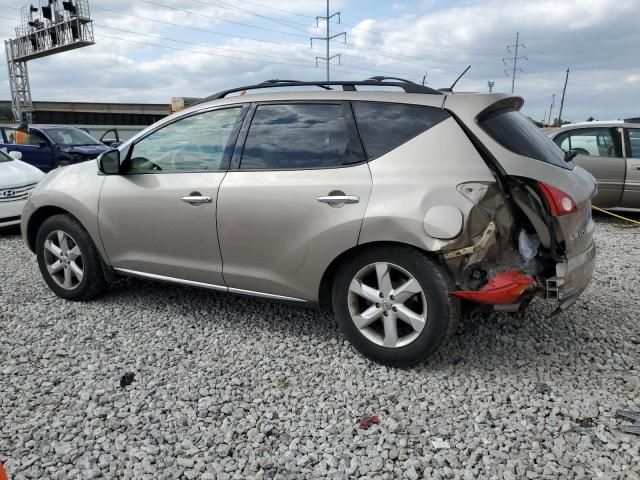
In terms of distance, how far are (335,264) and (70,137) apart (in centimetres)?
1371

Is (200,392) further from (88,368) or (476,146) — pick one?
(476,146)

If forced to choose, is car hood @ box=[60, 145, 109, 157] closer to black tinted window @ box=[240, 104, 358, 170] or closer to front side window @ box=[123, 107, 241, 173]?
front side window @ box=[123, 107, 241, 173]

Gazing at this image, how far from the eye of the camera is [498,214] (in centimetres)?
304

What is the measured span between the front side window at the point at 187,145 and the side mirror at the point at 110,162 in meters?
0.07

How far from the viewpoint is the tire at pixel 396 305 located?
3.06m

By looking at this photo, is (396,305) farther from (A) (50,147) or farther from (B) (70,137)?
(B) (70,137)

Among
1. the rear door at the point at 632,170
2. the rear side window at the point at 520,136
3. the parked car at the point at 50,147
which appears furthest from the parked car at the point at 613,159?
the parked car at the point at 50,147

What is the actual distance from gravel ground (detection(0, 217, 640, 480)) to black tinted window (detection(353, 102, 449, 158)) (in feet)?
4.54

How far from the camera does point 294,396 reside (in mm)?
3084

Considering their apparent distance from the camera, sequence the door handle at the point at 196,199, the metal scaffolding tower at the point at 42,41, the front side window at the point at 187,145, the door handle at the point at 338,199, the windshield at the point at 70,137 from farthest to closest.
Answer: the metal scaffolding tower at the point at 42,41 < the windshield at the point at 70,137 < the front side window at the point at 187,145 < the door handle at the point at 196,199 < the door handle at the point at 338,199

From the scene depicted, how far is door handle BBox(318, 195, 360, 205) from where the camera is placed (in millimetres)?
3203

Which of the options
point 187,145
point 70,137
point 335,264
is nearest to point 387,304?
point 335,264

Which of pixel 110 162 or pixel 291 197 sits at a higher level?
pixel 110 162

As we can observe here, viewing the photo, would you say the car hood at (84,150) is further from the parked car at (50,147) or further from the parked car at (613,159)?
the parked car at (613,159)
